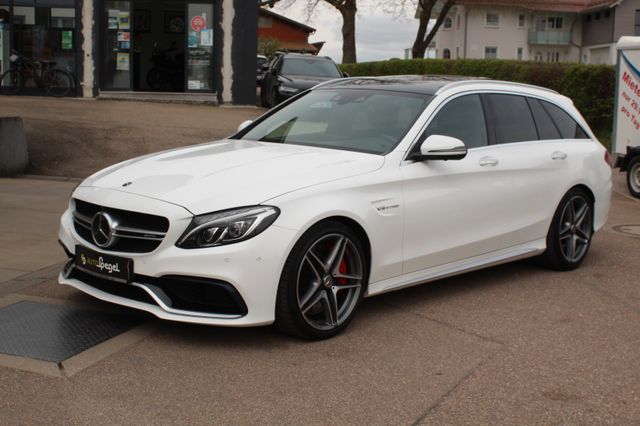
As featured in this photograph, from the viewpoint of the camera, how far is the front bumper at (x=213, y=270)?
181 inches

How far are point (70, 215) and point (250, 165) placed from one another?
4.01 ft

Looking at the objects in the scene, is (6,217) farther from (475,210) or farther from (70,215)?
(475,210)

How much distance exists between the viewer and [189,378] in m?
4.36

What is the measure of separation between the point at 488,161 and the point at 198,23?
18314mm

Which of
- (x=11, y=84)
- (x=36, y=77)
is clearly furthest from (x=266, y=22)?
(x=11, y=84)

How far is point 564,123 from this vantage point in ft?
24.1

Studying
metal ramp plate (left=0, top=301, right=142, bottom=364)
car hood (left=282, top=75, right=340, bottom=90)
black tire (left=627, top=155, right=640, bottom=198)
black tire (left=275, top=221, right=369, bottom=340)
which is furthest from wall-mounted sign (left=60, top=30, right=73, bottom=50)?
black tire (left=275, top=221, right=369, bottom=340)

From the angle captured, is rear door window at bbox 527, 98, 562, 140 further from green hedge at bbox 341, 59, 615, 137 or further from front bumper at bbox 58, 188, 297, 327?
green hedge at bbox 341, 59, 615, 137

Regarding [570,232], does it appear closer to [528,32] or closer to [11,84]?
[11,84]

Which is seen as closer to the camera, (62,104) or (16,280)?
(16,280)

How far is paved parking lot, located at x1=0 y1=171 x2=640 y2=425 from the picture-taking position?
4000 mm

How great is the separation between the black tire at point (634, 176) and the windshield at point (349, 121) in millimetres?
7460

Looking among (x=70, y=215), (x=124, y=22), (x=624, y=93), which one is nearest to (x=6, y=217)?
(x=70, y=215)

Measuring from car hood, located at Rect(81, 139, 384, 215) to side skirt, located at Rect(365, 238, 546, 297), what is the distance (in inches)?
30.2
